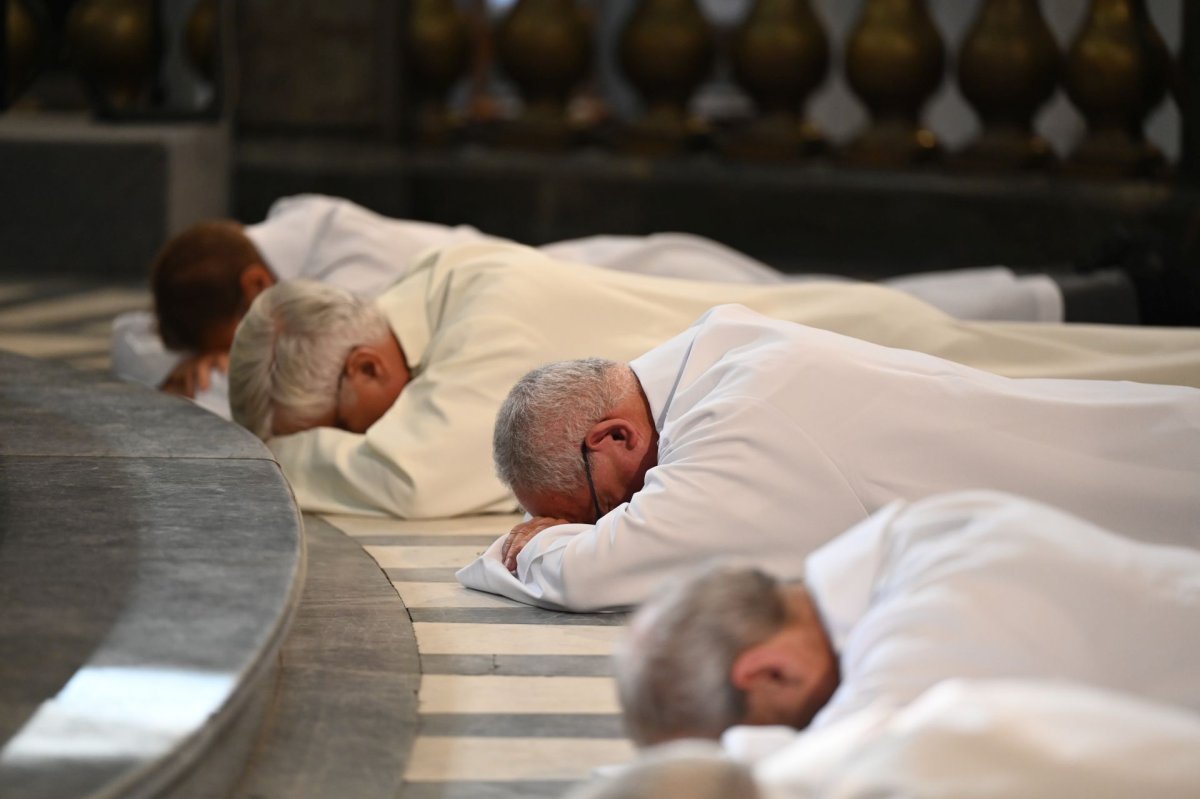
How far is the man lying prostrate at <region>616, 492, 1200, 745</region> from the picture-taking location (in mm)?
2074

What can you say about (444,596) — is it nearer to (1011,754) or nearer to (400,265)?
(1011,754)

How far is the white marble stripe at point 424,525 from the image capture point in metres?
3.94

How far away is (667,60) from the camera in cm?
749

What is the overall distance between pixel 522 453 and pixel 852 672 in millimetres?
1204

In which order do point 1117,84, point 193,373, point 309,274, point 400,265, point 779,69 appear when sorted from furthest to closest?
point 779,69 < point 1117,84 < point 400,265 < point 309,274 < point 193,373

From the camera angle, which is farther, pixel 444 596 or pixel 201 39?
pixel 201 39

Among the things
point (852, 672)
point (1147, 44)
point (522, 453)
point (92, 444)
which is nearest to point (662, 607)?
point (852, 672)

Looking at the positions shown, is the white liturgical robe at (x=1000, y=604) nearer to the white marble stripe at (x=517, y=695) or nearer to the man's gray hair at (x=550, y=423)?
the white marble stripe at (x=517, y=695)

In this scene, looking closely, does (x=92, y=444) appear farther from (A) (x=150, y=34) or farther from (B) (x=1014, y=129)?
(A) (x=150, y=34)

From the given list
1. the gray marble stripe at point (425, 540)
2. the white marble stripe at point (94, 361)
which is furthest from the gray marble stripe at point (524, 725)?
the white marble stripe at point (94, 361)

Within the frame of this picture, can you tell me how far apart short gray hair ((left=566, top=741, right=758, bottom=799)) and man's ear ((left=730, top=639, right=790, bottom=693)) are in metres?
0.25

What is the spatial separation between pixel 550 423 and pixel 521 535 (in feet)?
0.99

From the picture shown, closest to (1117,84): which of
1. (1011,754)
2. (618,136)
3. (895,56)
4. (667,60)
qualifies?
(895,56)

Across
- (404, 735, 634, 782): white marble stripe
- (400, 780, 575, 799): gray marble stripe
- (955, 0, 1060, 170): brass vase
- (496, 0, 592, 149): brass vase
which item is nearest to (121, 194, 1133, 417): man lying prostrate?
(955, 0, 1060, 170): brass vase
